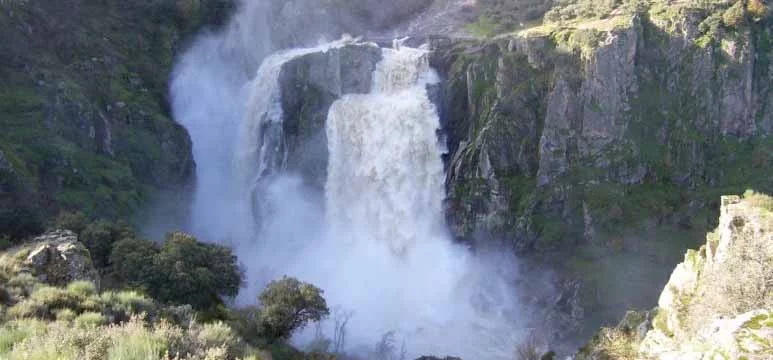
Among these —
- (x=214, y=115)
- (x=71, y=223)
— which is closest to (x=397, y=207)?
(x=214, y=115)

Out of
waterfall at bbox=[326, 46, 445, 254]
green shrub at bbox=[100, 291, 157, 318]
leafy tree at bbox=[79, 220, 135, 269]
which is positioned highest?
waterfall at bbox=[326, 46, 445, 254]

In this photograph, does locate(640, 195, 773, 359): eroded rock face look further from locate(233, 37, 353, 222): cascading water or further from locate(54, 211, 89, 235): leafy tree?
locate(233, 37, 353, 222): cascading water

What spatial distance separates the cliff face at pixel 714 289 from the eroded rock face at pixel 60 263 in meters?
19.3

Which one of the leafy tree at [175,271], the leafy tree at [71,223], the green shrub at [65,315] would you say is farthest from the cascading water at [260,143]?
the green shrub at [65,315]

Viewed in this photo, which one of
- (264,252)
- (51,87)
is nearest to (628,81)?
(264,252)

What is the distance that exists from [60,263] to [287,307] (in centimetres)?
868

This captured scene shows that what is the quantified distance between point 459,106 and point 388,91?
5754mm

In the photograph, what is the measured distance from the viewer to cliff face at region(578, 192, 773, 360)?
62.4ft

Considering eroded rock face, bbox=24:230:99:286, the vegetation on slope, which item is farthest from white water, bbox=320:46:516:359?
eroded rock face, bbox=24:230:99:286

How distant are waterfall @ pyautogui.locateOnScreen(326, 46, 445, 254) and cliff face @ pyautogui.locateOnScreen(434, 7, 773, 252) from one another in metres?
2.28

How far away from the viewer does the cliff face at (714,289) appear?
19016 mm

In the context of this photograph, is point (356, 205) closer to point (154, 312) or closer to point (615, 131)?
point (615, 131)

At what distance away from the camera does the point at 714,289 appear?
800 inches

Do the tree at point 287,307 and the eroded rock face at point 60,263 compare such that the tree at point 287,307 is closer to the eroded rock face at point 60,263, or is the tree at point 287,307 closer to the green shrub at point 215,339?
the eroded rock face at point 60,263
